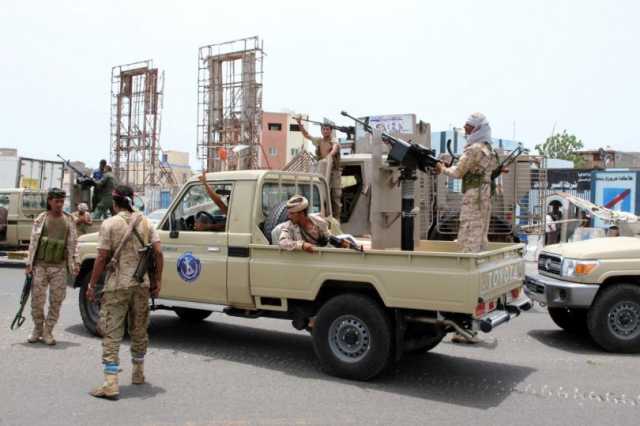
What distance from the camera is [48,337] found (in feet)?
22.7

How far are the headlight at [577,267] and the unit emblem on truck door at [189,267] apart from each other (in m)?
4.17

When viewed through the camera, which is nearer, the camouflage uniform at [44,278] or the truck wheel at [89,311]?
the camouflage uniform at [44,278]

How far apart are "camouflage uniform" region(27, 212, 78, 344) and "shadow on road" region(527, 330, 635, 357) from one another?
18.7 ft

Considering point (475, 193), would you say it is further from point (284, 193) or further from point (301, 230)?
point (284, 193)

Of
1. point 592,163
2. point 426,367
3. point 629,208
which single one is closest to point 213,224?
point 426,367

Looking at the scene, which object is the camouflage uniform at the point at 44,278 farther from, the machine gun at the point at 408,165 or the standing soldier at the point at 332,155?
the machine gun at the point at 408,165

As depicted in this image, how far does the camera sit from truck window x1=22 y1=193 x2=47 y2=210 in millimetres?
14609

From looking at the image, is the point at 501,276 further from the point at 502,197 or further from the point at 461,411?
the point at 502,197

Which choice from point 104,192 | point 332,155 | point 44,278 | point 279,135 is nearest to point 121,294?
point 44,278

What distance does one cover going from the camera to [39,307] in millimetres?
6977

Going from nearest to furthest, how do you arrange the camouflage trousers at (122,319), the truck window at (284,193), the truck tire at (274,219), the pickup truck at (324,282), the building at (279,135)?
the camouflage trousers at (122,319) < the pickup truck at (324,282) < the truck tire at (274,219) < the truck window at (284,193) < the building at (279,135)

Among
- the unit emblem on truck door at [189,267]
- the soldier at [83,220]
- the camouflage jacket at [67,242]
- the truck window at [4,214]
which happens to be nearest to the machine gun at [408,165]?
the unit emblem on truck door at [189,267]

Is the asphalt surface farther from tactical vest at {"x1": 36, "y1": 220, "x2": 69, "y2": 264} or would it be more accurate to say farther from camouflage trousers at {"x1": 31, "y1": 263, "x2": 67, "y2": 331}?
tactical vest at {"x1": 36, "y1": 220, "x2": 69, "y2": 264}

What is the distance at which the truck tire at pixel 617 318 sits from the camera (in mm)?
6906
